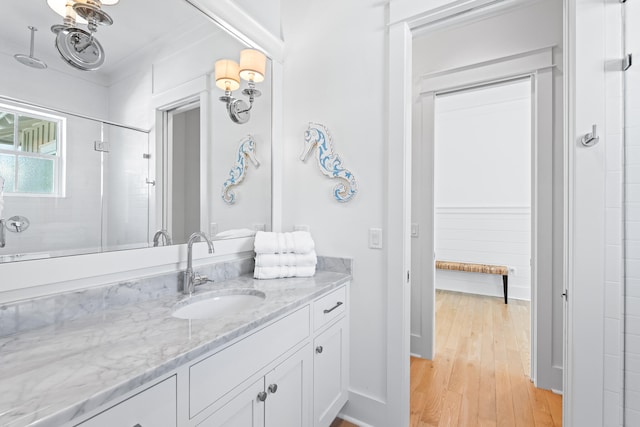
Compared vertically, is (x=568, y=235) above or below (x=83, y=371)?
above

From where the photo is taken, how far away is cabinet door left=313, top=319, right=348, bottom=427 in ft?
4.66

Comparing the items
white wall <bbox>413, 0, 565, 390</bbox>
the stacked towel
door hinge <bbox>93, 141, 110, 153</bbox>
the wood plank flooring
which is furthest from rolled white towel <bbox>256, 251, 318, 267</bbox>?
white wall <bbox>413, 0, 565, 390</bbox>

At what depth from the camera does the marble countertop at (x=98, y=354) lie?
58cm

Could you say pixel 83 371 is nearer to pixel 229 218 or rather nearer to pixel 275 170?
pixel 229 218

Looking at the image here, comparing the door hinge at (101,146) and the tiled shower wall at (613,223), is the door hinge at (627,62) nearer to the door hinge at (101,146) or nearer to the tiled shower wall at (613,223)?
the tiled shower wall at (613,223)

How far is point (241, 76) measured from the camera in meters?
1.75

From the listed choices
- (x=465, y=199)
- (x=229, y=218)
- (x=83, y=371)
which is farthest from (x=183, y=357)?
(x=465, y=199)

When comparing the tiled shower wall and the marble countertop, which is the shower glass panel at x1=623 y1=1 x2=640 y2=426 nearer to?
the tiled shower wall

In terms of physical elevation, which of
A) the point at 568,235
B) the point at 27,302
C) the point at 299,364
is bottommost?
the point at 299,364

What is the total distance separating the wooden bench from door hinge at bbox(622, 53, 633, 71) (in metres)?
3.27

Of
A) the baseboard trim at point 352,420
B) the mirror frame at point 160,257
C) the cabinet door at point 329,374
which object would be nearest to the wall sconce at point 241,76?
the mirror frame at point 160,257

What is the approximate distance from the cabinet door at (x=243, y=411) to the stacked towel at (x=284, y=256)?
622mm

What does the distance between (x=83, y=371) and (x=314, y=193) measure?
1384 mm

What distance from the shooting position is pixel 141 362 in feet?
2.40
